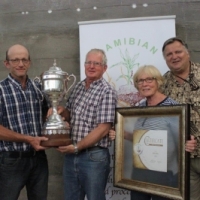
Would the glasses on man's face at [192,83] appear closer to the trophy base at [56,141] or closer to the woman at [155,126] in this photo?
the woman at [155,126]

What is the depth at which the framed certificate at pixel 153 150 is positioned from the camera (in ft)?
5.45

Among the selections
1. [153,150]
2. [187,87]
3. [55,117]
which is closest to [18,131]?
[55,117]

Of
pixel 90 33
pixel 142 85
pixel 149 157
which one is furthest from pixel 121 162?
pixel 90 33

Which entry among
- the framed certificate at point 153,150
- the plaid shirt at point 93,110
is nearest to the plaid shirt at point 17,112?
the plaid shirt at point 93,110

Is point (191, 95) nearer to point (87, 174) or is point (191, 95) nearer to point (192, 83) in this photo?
point (192, 83)

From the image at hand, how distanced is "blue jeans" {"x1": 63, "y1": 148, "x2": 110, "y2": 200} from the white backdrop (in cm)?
58

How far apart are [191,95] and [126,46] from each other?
84 centimetres

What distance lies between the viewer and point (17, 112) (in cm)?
198

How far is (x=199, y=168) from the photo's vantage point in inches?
79.1

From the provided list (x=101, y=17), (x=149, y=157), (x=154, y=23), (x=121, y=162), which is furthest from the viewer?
(x=101, y=17)

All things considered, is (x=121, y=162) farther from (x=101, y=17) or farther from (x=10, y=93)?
(x=101, y=17)

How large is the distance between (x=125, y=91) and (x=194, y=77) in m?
0.70

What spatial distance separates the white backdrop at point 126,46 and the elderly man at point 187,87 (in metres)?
0.45

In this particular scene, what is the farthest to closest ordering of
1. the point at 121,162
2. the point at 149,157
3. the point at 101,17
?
the point at 101,17, the point at 121,162, the point at 149,157
